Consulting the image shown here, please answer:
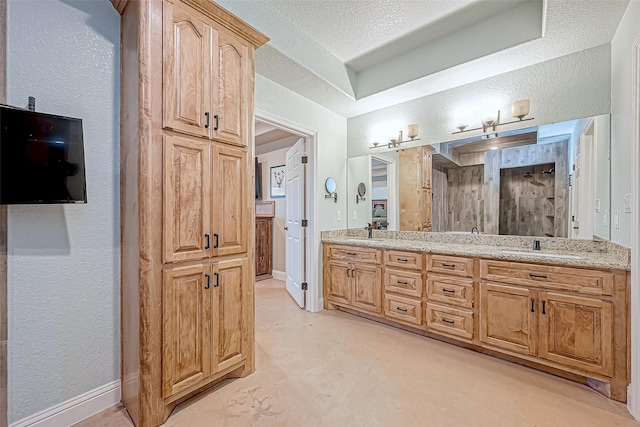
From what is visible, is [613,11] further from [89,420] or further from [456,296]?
[89,420]

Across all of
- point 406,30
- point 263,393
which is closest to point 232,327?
point 263,393

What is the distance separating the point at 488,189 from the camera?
294 cm

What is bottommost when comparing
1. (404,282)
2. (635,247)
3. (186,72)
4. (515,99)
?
(404,282)

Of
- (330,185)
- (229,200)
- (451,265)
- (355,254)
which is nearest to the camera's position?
(229,200)

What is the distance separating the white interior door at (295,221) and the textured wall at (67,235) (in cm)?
204

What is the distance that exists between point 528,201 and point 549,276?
92cm

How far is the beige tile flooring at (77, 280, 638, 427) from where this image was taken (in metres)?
1.65

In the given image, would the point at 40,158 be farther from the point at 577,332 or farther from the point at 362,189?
the point at 577,332

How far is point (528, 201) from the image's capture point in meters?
2.70

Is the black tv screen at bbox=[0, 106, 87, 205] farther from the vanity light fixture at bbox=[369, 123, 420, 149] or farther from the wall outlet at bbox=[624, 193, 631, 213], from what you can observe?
the wall outlet at bbox=[624, 193, 631, 213]

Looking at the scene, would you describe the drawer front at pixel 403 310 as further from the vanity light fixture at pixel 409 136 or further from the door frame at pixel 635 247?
the vanity light fixture at pixel 409 136

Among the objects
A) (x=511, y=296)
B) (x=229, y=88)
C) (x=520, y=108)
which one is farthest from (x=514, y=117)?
(x=229, y=88)

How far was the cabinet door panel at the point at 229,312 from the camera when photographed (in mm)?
1854

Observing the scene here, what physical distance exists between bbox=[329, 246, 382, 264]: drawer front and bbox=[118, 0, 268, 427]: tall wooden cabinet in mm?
1481
